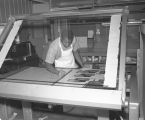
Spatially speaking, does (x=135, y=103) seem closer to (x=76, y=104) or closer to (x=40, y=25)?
(x=76, y=104)

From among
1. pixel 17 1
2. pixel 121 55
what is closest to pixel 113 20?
pixel 121 55

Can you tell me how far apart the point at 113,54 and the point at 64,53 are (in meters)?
1.18

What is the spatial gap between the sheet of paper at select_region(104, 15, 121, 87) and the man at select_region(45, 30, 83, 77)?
939 mm

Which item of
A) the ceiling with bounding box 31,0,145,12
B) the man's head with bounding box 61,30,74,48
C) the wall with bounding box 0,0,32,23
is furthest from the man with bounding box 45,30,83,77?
the wall with bounding box 0,0,32,23

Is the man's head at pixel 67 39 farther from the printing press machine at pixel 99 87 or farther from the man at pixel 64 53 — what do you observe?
the printing press machine at pixel 99 87

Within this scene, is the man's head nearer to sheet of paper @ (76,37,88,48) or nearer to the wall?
sheet of paper @ (76,37,88,48)

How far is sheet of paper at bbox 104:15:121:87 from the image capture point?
43.4 inches

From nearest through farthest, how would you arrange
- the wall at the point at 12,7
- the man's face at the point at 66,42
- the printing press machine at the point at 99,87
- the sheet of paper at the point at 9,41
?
the printing press machine at the point at 99,87 < the sheet of paper at the point at 9,41 < the man's face at the point at 66,42 < the wall at the point at 12,7

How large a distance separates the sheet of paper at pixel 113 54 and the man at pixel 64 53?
0.94 meters

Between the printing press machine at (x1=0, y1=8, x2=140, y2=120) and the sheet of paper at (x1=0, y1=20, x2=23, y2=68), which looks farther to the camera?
the sheet of paper at (x1=0, y1=20, x2=23, y2=68)

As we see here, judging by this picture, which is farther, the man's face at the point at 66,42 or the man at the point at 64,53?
the man's face at the point at 66,42

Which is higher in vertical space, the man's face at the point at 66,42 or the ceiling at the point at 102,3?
the ceiling at the point at 102,3

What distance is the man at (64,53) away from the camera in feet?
7.05

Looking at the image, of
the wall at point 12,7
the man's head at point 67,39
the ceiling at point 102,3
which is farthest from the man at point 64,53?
the wall at point 12,7
